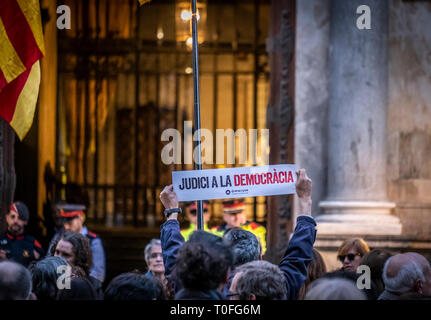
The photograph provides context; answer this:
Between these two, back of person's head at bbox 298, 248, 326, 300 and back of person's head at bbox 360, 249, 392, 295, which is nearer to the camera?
back of person's head at bbox 298, 248, 326, 300

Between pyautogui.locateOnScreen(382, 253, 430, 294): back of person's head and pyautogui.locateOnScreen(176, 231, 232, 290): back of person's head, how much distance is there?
1112 mm

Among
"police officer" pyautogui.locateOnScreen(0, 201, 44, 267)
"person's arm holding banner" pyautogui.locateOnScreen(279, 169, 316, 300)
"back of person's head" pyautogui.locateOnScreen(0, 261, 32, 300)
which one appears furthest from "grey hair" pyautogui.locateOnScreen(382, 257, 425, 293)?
"police officer" pyautogui.locateOnScreen(0, 201, 44, 267)

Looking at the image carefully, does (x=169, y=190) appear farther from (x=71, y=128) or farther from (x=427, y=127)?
(x=71, y=128)

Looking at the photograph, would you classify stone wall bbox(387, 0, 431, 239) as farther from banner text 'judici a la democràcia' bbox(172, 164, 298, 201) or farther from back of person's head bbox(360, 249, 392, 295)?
banner text 'judici a la democràcia' bbox(172, 164, 298, 201)

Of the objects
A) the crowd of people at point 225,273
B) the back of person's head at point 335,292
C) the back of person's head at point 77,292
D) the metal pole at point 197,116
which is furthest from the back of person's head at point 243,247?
the back of person's head at point 335,292

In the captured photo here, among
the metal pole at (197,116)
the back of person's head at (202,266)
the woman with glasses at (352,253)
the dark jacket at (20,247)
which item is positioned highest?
the metal pole at (197,116)

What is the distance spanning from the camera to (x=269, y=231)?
9312 millimetres

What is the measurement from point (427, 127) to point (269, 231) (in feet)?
7.03

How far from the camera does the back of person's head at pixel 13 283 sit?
12.6 ft

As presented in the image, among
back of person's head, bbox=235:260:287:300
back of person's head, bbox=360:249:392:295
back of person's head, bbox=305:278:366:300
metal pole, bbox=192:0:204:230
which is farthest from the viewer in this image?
back of person's head, bbox=360:249:392:295

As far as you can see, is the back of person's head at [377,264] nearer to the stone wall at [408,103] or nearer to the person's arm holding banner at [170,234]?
the person's arm holding banner at [170,234]

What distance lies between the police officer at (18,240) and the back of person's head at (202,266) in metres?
5.21

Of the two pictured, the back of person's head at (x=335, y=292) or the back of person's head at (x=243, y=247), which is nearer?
the back of person's head at (x=335, y=292)

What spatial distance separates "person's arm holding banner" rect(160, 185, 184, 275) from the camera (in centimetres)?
440
